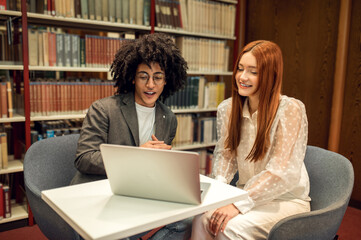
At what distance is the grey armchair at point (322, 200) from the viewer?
1198mm

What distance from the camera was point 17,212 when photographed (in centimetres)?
247

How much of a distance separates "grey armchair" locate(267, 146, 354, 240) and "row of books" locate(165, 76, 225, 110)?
1615mm

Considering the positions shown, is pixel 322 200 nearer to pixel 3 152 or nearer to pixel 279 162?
pixel 279 162

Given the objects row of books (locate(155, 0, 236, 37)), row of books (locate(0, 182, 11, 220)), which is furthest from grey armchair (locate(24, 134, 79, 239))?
row of books (locate(155, 0, 236, 37))

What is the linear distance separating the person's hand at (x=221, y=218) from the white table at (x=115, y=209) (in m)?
0.20

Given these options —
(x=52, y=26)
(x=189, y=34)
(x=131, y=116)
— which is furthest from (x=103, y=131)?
(x=189, y=34)

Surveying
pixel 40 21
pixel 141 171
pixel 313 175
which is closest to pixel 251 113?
pixel 313 175

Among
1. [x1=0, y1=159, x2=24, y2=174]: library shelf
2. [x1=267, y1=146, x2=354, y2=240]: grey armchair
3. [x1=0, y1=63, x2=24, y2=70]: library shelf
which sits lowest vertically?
[x1=0, y1=159, x2=24, y2=174]: library shelf

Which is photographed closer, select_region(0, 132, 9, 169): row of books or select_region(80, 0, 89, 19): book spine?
select_region(0, 132, 9, 169): row of books

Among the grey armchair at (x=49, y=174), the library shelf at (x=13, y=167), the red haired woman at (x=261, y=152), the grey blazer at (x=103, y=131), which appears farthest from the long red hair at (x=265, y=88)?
the library shelf at (x=13, y=167)

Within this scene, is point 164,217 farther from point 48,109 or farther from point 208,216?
point 48,109

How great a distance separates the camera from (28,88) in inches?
93.3

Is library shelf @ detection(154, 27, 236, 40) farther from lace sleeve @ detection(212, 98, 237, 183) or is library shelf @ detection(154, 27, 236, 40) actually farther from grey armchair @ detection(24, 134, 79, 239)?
grey armchair @ detection(24, 134, 79, 239)

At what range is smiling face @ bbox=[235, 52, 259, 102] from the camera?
1.55 m
